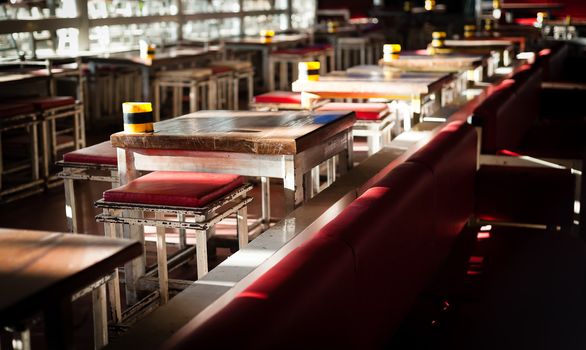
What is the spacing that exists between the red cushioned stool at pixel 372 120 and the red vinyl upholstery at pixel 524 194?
1.04 metres

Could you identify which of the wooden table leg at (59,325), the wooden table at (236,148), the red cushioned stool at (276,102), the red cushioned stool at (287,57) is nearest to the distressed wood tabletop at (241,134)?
the wooden table at (236,148)

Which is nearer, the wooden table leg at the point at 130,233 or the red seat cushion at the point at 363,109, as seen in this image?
the wooden table leg at the point at 130,233

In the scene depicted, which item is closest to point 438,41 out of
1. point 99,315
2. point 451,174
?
point 451,174

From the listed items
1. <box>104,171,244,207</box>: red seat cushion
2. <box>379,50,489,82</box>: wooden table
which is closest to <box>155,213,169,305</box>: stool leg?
<box>104,171,244,207</box>: red seat cushion

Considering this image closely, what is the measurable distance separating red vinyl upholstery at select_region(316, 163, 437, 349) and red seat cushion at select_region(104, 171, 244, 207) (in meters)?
0.67

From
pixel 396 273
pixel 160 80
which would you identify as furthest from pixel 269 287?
pixel 160 80

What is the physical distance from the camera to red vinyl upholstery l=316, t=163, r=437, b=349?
5.44 ft

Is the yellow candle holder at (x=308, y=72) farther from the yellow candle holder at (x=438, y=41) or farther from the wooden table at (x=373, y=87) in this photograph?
the yellow candle holder at (x=438, y=41)

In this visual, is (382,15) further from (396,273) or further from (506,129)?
(396,273)

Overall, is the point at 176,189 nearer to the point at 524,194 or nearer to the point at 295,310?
the point at 295,310

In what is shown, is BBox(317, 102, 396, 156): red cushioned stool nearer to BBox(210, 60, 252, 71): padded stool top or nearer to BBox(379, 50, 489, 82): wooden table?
BBox(379, 50, 489, 82): wooden table

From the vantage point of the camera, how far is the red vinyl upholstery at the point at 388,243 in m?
1.66

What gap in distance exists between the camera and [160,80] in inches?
275

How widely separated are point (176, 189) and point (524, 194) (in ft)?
4.82
